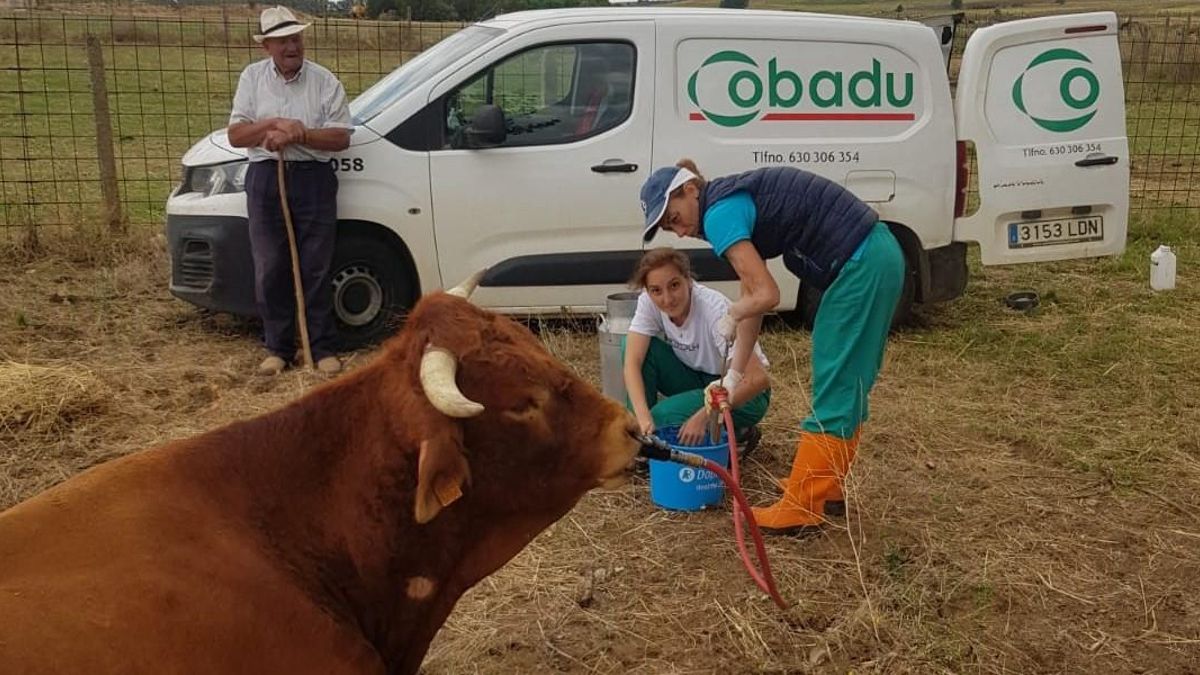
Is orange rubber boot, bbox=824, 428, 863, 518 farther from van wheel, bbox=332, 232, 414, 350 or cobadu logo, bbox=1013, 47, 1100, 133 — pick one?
cobadu logo, bbox=1013, 47, 1100, 133

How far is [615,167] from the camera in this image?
6.88m

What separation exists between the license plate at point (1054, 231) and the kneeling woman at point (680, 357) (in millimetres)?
3206

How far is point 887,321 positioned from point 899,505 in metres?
0.89

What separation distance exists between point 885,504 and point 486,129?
10.3 feet

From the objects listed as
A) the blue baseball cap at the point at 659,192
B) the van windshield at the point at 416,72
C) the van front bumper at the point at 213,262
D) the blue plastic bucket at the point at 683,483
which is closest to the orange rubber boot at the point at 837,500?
the blue plastic bucket at the point at 683,483

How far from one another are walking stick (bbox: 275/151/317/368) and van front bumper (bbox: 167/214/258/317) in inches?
14.3

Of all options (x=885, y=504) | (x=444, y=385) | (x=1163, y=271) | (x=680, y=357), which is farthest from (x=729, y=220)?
(x=1163, y=271)

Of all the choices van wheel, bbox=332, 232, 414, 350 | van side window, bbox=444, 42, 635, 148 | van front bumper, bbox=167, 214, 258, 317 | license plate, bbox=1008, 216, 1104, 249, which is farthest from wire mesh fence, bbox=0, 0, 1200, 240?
license plate, bbox=1008, 216, 1104, 249

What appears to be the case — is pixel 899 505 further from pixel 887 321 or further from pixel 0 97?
pixel 0 97

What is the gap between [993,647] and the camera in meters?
3.79

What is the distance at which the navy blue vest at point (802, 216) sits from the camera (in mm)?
4273

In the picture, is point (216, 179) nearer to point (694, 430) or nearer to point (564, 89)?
point (564, 89)

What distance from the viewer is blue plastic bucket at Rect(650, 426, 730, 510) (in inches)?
188

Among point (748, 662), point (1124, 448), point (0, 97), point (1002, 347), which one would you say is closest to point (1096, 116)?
point (1002, 347)
